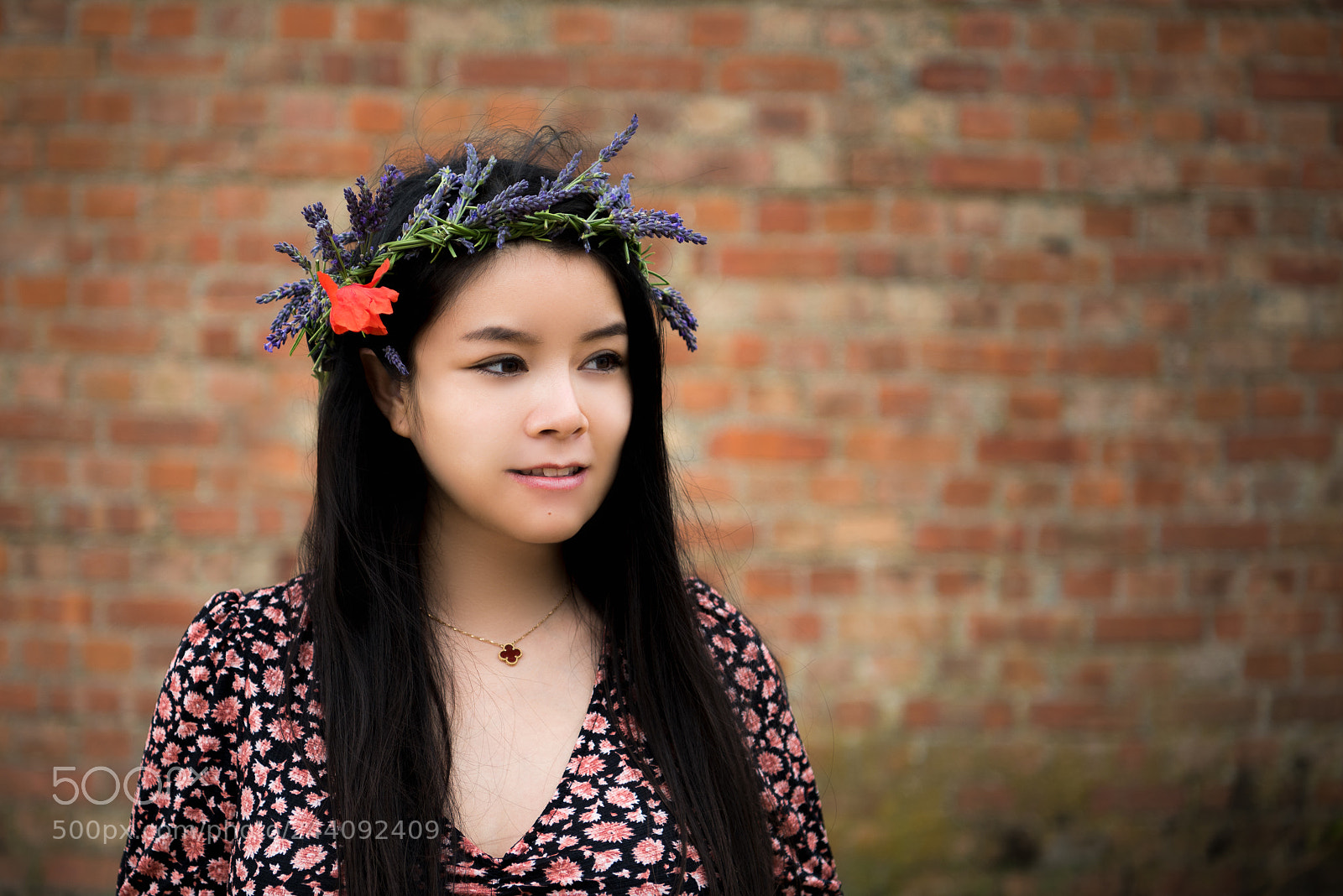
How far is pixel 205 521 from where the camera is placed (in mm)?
2867

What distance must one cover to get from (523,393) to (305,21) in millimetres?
1808

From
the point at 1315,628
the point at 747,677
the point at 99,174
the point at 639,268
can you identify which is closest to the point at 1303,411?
the point at 1315,628

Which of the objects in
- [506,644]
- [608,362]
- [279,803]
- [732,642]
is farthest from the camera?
[732,642]

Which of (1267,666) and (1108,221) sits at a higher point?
(1108,221)

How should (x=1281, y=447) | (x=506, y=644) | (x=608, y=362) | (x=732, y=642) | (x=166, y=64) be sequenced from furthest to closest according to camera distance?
(x=1281, y=447)
(x=166, y=64)
(x=732, y=642)
(x=506, y=644)
(x=608, y=362)

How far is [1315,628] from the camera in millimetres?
3033

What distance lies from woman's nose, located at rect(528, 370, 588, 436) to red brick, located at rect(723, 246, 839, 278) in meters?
1.42

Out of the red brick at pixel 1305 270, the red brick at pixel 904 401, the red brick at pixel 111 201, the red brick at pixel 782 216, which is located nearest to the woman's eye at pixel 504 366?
the red brick at pixel 782 216

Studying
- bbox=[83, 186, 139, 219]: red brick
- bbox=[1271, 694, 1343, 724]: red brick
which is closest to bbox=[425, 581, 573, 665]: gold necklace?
bbox=[83, 186, 139, 219]: red brick

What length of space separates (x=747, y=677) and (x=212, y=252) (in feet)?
6.23

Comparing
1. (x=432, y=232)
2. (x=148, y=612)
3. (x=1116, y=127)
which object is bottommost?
(x=148, y=612)

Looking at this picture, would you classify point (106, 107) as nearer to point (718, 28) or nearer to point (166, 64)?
point (166, 64)

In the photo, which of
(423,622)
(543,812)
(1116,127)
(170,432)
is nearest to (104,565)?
(170,432)

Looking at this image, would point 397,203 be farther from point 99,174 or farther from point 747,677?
point 99,174
